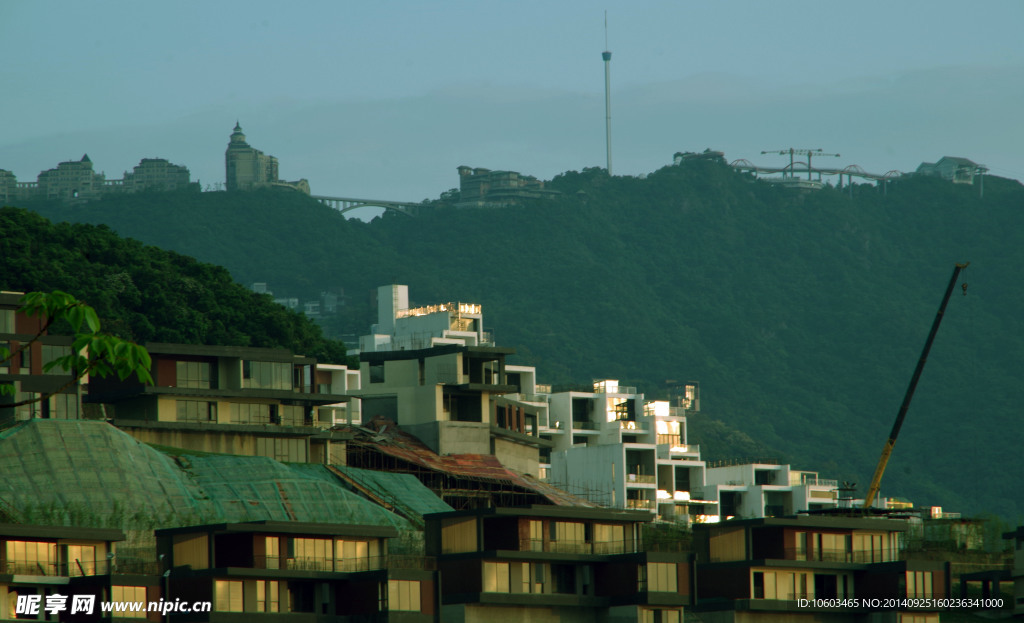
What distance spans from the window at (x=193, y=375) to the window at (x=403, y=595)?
124 ft

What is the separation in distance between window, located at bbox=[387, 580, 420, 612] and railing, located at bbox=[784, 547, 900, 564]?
2295cm

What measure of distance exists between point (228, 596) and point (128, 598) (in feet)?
16.9

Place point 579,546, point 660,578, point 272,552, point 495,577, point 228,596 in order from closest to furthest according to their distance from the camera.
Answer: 1. point 228,596
2. point 272,552
3. point 495,577
4. point 660,578
5. point 579,546

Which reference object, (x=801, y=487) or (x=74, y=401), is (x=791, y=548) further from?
(x=801, y=487)

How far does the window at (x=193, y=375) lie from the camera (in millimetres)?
104500

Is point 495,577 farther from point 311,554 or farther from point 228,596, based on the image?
point 228,596

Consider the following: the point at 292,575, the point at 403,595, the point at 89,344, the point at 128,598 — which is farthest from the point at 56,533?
the point at 89,344

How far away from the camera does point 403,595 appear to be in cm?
7106

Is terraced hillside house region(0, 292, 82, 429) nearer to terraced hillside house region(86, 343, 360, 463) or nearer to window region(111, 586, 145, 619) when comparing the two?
terraced hillside house region(86, 343, 360, 463)

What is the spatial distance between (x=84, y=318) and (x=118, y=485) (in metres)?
74.0

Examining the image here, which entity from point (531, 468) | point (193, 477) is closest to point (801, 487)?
point (531, 468)

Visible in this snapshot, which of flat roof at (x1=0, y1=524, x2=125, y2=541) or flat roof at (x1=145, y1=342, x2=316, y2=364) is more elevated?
flat roof at (x1=145, y1=342, x2=316, y2=364)

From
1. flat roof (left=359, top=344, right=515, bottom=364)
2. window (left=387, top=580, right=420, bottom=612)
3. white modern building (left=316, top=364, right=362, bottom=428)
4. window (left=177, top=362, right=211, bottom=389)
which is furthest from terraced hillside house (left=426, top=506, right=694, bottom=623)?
white modern building (left=316, top=364, right=362, bottom=428)

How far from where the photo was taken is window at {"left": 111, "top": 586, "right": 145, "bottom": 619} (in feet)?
210
